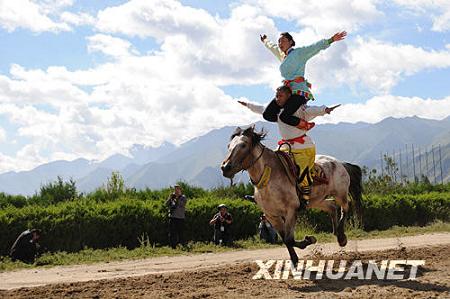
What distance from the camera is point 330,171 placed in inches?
423

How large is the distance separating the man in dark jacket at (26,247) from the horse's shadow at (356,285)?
9.98 m

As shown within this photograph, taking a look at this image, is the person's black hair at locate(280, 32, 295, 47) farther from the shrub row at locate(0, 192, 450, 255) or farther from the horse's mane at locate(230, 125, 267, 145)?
the shrub row at locate(0, 192, 450, 255)

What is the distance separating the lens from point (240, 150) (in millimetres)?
8773

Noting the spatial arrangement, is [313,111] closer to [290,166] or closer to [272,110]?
[272,110]

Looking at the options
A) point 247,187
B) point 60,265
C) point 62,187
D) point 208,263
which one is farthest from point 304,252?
point 62,187

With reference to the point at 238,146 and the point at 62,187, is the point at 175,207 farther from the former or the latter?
the point at 238,146

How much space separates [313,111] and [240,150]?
1737 mm

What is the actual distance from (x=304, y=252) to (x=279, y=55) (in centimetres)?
636

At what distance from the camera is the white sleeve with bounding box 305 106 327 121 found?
375 inches

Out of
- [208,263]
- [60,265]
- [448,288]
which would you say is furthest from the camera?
[60,265]

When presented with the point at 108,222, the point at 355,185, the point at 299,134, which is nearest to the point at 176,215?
the point at 108,222

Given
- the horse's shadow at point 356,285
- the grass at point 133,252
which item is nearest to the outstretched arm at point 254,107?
the horse's shadow at point 356,285

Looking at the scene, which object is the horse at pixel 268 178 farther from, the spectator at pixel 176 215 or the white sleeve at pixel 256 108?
→ the spectator at pixel 176 215

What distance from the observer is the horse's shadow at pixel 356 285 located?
7549mm
